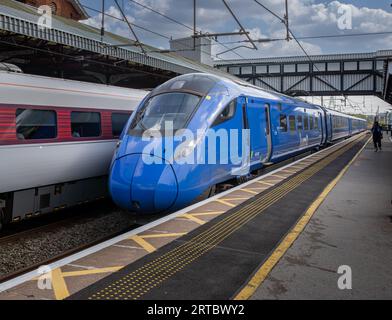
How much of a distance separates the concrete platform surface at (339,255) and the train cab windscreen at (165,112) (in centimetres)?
343

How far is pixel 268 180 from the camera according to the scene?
10.9m

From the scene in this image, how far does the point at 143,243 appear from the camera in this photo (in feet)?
18.1

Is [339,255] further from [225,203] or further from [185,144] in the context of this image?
[185,144]

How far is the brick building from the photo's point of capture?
124 feet

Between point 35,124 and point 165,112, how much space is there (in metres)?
2.91

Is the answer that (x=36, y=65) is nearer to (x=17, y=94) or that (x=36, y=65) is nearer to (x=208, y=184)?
(x=17, y=94)

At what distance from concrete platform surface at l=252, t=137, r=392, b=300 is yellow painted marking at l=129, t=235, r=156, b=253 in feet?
5.72

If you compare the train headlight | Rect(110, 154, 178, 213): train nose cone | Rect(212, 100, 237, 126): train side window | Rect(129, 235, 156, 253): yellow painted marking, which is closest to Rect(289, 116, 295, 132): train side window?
Rect(212, 100, 237, 126): train side window

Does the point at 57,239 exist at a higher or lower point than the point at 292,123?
lower

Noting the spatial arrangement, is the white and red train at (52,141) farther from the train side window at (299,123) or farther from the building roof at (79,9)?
the building roof at (79,9)

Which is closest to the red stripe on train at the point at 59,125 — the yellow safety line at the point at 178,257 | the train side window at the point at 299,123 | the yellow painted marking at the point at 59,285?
the yellow painted marking at the point at 59,285

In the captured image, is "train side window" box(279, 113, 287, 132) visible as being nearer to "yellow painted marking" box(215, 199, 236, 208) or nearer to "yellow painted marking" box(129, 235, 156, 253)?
"yellow painted marking" box(215, 199, 236, 208)

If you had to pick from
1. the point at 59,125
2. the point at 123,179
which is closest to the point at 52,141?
the point at 59,125
